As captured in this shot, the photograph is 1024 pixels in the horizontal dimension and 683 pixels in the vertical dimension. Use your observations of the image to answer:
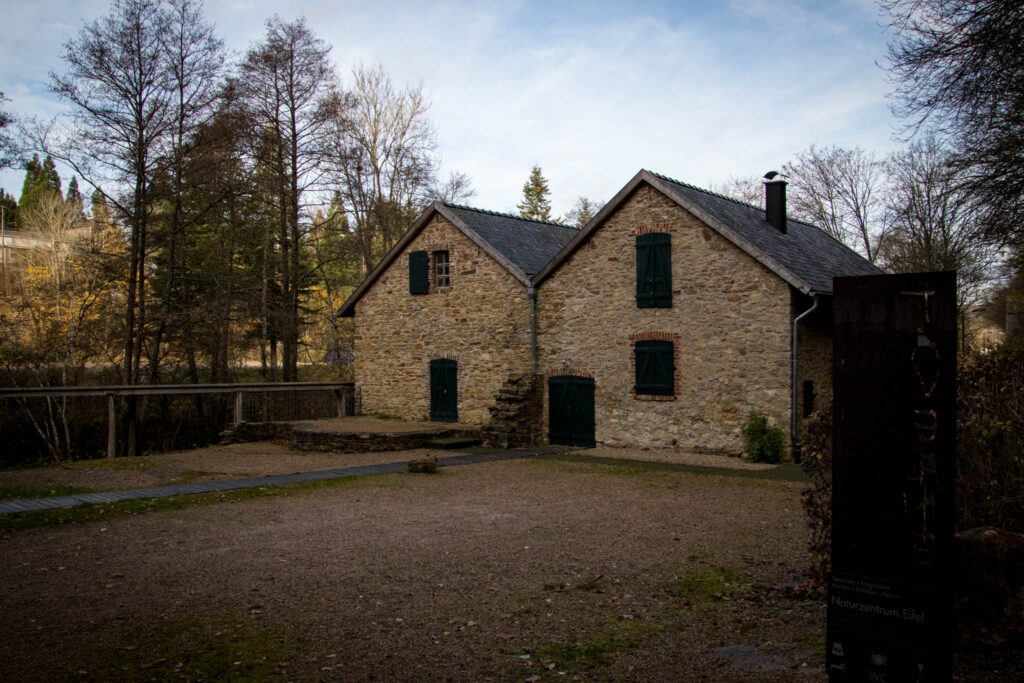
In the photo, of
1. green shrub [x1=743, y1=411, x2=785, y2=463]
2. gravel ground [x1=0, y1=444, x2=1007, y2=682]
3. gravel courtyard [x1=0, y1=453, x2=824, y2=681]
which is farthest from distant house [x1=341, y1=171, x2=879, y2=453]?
gravel courtyard [x1=0, y1=453, x2=824, y2=681]

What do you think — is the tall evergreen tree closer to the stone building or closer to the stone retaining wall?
the stone building

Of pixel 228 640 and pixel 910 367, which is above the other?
pixel 910 367

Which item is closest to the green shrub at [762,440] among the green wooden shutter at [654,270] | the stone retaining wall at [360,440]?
the green wooden shutter at [654,270]

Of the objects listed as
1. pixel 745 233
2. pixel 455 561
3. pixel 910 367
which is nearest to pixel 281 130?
pixel 745 233

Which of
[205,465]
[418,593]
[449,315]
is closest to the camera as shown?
[418,593]

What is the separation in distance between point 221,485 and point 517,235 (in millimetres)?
11369

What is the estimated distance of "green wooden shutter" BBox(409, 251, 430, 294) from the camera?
802 inches

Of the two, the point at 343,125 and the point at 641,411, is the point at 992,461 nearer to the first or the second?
the point at 641,411

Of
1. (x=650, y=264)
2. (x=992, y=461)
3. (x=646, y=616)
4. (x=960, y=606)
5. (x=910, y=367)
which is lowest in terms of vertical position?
(x=646, y=616)

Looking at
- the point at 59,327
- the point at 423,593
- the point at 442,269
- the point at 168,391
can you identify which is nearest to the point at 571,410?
the point at 442,269

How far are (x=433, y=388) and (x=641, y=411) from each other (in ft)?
20.6

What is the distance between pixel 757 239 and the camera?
1577 centimetres

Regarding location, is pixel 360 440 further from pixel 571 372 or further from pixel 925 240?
pixel 925 240

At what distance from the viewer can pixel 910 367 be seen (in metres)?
3.39
